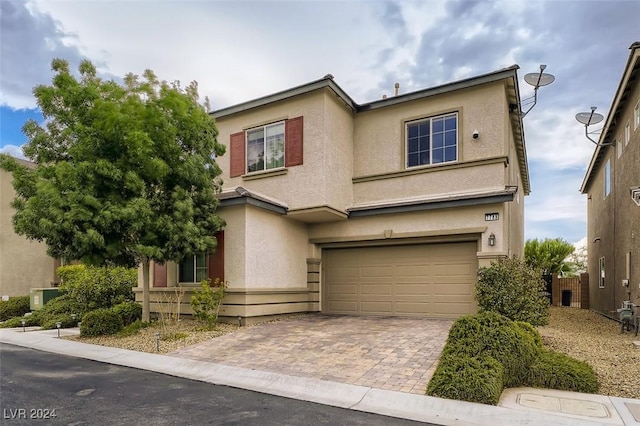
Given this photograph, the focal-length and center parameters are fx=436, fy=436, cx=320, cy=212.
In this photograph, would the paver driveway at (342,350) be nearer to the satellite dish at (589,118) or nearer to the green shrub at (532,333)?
the green shrub at (532,333)

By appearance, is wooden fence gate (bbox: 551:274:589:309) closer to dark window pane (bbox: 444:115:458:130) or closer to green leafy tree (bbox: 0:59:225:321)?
dark window pane (bbox: 444:115:458:130)

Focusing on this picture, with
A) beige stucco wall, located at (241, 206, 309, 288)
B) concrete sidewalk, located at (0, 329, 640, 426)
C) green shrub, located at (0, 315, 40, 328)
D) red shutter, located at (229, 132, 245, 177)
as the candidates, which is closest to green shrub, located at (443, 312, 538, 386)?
concrete sidewalk, located at (0, 329, 640, 426)

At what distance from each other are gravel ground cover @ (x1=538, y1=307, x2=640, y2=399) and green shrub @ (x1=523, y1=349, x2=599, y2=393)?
0.24 meters

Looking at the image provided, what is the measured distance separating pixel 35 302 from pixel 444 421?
52.9ft

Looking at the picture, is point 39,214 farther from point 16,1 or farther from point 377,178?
point 377,178

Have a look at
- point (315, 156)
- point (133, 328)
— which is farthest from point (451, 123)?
point (133, 328)

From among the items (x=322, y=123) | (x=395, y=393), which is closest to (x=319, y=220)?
(x=322, y=123)

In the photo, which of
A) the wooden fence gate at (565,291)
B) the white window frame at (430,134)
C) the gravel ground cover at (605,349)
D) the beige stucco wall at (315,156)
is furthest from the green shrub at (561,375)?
the wooden fence gate at (565,291)

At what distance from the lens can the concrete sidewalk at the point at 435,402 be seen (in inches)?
212

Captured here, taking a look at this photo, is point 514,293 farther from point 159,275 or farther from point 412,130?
point 159,275

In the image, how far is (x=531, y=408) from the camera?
5738 millimetres

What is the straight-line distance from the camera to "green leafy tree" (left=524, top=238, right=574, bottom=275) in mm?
24875

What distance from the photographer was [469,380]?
6113mm

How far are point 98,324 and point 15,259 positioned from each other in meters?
12.5
